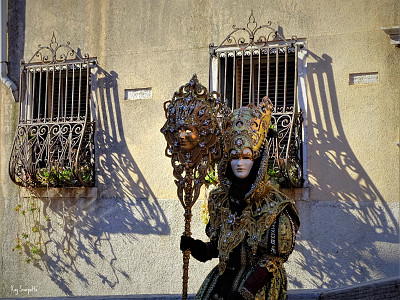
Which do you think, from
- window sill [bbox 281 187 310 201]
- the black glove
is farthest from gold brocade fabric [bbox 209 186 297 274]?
window sill [bbox 281 187 310 201]

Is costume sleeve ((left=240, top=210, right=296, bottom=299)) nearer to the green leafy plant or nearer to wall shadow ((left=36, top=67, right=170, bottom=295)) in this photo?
wall shadow ((left=36, top=67, right=170, bottom=295))

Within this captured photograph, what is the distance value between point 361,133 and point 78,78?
12.9ft

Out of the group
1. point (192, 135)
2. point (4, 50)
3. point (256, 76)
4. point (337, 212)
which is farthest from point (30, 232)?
point (192, 135)

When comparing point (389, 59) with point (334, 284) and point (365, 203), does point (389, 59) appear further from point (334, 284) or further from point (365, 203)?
point (334, 284)

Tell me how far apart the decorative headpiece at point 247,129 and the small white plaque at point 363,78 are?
2991 mm

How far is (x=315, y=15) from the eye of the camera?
8078mm

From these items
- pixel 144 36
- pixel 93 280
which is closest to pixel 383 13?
pixel 144 36

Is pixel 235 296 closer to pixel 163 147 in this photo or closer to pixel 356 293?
pixel 356 293

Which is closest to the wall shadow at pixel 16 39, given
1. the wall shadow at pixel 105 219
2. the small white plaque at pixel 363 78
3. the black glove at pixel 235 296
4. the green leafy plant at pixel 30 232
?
the wall shadow at pixel 105 219

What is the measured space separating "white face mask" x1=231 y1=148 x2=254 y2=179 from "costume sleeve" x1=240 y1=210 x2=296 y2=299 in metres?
0.40

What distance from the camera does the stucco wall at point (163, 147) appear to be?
7727 mm

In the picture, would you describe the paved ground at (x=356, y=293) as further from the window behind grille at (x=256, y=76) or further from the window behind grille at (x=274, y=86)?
the window behind grille at (x=256, y=76)

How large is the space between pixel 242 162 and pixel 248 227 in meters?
0.46

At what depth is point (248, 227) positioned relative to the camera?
4.93 metres
